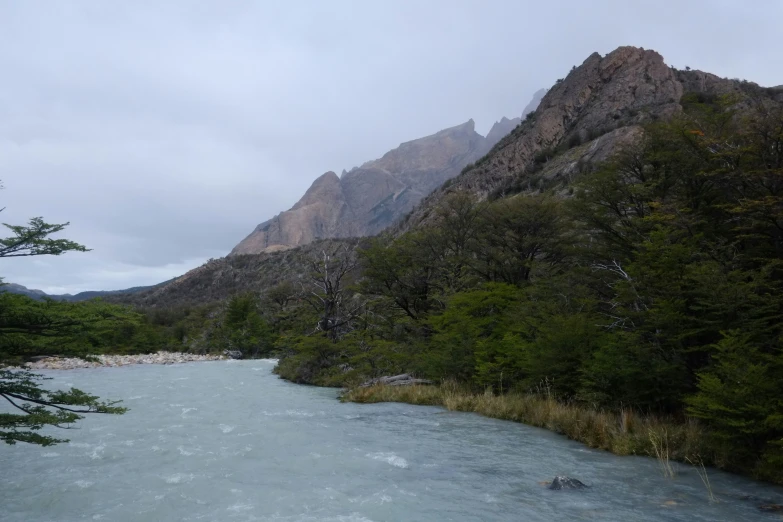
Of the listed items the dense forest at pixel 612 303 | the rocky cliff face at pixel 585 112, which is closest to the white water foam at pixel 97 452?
the dense forest at pixel 612 303

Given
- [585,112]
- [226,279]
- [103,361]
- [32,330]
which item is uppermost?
[585,112]

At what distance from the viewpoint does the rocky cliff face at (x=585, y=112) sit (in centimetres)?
5588

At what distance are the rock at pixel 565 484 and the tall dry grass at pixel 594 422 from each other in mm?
1952

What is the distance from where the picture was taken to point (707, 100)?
51.4 metres

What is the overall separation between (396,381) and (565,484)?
15184mm

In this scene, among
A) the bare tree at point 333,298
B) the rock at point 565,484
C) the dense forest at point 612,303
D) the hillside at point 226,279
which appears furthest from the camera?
the hillside at point 226,279

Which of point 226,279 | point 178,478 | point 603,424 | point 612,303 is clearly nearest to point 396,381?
point 612,303

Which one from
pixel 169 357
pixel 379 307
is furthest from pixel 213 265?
pixel 379 307

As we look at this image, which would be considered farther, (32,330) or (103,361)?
(103,361)

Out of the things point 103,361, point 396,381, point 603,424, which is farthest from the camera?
point 103,361

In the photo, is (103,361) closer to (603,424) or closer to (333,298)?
(333,298)

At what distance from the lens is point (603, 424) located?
A: 1205 centimetres

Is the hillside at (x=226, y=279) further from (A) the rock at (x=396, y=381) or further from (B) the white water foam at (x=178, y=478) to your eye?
(B) the white water foam at (x=178, y=478)

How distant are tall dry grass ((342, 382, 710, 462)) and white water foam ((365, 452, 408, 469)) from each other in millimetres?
4679
